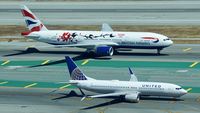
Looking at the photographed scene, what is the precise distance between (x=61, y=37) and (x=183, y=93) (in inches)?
1454

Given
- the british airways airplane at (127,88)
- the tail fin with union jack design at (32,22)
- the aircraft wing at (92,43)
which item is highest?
the tail fin with union jack design at (32,22)

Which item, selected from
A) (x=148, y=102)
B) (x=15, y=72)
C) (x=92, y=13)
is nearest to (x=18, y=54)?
(x=15, y=72)

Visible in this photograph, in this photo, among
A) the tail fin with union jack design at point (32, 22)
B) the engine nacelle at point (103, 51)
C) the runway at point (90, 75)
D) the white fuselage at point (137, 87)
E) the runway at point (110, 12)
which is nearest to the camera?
the runway at point (90, 75)

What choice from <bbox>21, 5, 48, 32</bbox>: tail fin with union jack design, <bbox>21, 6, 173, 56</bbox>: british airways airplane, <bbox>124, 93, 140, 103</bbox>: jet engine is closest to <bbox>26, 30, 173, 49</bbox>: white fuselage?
<bbox>21, 6, 173, 56</bbox>: british airways airplane

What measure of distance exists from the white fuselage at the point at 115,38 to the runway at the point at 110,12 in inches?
1357

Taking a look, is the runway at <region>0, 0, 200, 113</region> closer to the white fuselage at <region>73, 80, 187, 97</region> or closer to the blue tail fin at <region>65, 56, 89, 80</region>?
the white fuselage at <region>73, 80, 187, 97</region>

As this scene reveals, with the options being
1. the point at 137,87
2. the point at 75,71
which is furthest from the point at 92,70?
the point at 137,87

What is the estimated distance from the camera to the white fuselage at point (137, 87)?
241ft

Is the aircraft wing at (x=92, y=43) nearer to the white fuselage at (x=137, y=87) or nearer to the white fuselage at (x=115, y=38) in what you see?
the white fuselage at (x=115, y=38)

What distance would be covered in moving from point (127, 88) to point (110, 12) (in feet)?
277

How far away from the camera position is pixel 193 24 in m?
135

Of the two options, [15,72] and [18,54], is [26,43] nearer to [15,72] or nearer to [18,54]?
[18,54]

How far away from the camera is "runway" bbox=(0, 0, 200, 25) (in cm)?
14312

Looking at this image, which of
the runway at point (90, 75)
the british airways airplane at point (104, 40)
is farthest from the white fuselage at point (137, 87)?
the british airways airplane at point (104, 40)
